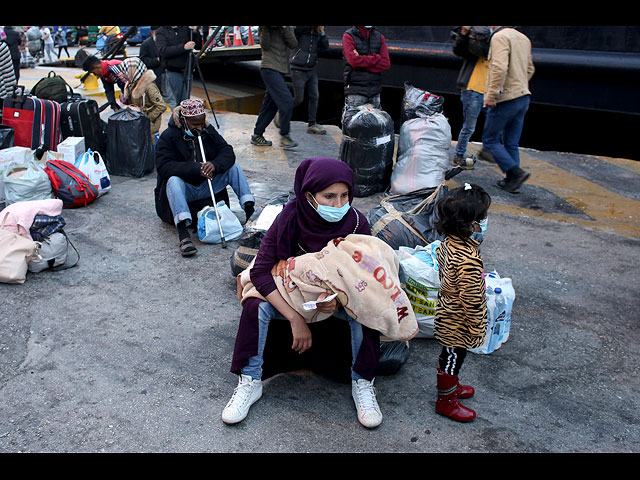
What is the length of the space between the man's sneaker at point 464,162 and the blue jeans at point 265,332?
4313mm

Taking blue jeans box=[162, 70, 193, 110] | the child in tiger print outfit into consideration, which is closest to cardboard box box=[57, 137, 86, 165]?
blue jeans box=[162, 70, 193, 110]

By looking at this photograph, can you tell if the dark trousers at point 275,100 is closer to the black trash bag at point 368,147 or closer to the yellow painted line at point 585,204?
the black trash bag at point 368,147

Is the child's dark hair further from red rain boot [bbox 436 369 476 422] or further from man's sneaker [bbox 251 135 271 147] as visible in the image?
man's sneaker [bbox 251 135 271 147]

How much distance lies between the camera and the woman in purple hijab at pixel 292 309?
2.63m

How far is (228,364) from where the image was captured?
3.09 meters

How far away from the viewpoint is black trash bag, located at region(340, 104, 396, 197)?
550cm

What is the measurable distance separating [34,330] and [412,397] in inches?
86.7

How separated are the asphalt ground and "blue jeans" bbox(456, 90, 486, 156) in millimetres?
Result: 1891

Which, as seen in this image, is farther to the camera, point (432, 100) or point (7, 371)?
point (432, 100)

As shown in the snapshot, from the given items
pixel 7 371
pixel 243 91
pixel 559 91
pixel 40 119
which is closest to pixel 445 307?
pixel 7 371

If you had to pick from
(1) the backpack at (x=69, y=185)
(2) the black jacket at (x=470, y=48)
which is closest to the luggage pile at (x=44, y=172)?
(1) the backpack at (x=69, y=185)
